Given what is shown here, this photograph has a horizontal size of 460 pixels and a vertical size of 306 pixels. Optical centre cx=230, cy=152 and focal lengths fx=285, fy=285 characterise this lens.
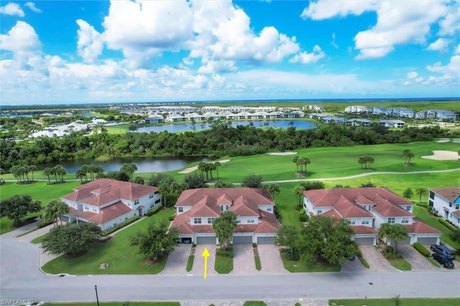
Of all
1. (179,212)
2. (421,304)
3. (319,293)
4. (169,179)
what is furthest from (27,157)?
(421,304)

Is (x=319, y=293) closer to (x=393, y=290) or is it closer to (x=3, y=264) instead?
(x=393, y=290)

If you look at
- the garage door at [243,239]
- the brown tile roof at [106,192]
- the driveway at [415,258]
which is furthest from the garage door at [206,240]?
the driveway at [415,258]

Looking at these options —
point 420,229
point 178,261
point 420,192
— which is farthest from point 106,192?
point 420,192

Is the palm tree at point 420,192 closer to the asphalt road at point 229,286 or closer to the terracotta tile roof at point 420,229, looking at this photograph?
the terracotta tile roof at point 420,229

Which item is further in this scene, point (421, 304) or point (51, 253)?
point (51, 253)

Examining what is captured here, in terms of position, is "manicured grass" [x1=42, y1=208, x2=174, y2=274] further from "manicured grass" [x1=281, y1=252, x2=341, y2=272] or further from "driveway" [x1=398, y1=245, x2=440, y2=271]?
"driveway" [x1=398, y1=245, x2=440, y2=271]

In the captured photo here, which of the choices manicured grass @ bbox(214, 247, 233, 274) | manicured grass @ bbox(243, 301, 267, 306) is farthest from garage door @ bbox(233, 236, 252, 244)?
manicured grass @ bbox(243, 301, 267, 306)
